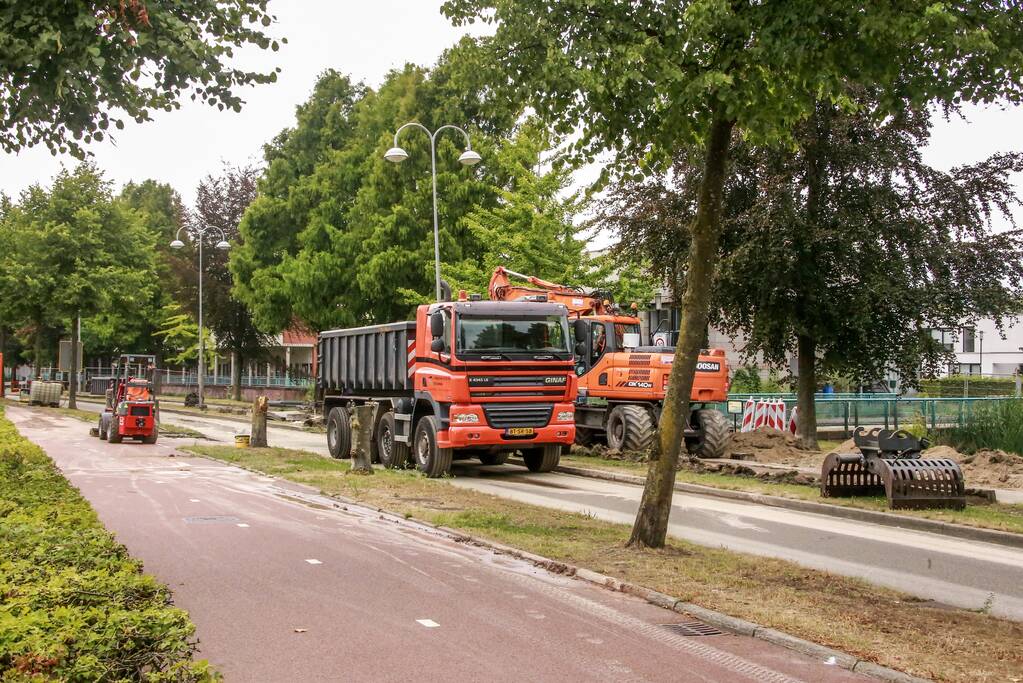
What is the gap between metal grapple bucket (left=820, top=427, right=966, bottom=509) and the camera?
14.1 meters

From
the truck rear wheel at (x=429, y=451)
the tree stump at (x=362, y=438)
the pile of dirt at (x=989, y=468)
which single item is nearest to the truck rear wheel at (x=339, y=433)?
the tree stump at (x=362, y=438)

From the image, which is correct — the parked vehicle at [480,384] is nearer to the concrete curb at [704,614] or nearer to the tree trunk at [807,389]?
the concrete curb at [704,614]

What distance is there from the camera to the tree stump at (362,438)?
18906mm

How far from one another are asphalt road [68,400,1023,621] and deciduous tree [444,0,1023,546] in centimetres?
211

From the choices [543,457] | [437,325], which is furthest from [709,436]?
[437,325]

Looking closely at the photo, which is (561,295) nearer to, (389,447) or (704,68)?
(389,447)

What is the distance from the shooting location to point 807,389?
2612cm

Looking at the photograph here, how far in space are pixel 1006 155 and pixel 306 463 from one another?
17.6 metres

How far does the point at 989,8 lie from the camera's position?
8.97 metres

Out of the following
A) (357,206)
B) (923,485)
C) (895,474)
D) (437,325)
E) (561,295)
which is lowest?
(923,485)

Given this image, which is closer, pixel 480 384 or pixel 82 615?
→ pixel 82 615

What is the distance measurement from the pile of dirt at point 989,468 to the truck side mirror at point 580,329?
639 centimetres

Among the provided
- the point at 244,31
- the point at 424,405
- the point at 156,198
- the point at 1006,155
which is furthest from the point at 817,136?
the point at 156,198

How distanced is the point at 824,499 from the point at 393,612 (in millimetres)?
9262
